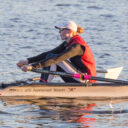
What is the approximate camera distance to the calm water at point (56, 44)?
40.8ft

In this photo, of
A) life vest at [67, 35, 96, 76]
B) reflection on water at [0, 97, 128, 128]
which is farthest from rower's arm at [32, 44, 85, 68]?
reflection on water at [0, 97, 128, 128]

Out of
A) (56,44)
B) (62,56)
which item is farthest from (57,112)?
(56,44)

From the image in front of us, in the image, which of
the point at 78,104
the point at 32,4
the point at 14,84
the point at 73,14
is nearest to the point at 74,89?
the point at 78,104

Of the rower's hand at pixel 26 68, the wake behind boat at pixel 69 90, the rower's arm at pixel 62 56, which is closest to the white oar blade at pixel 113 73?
the wake behind boat at pixel 69 90

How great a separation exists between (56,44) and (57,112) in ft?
32.4

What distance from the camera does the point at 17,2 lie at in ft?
113

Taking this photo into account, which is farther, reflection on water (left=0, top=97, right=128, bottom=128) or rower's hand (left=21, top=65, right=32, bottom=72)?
rower's hand (left=21, top=65, right=32, bottom=72)

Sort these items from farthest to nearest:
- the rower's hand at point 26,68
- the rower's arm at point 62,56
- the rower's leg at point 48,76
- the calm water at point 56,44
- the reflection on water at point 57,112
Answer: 1. the rower's leg at point 48,76
2. the rower's arm at point 62,56
3. the rower's hand at point 26,68
4. the calm water at point 56,44
5. the reflection on water at point 57,112

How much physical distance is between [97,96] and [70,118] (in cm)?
227

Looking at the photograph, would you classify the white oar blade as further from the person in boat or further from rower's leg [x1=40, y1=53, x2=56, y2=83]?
rower's leg [x1=40, y1=53, x2=56, y2=83]

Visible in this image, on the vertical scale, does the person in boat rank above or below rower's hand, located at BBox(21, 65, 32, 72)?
above

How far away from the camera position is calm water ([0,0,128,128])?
1243cm

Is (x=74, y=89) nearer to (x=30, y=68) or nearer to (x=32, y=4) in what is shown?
(x=30, y=68)

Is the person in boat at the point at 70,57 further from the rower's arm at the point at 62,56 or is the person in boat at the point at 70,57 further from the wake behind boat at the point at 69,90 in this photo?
the wake behind boat at the point at 69,90
